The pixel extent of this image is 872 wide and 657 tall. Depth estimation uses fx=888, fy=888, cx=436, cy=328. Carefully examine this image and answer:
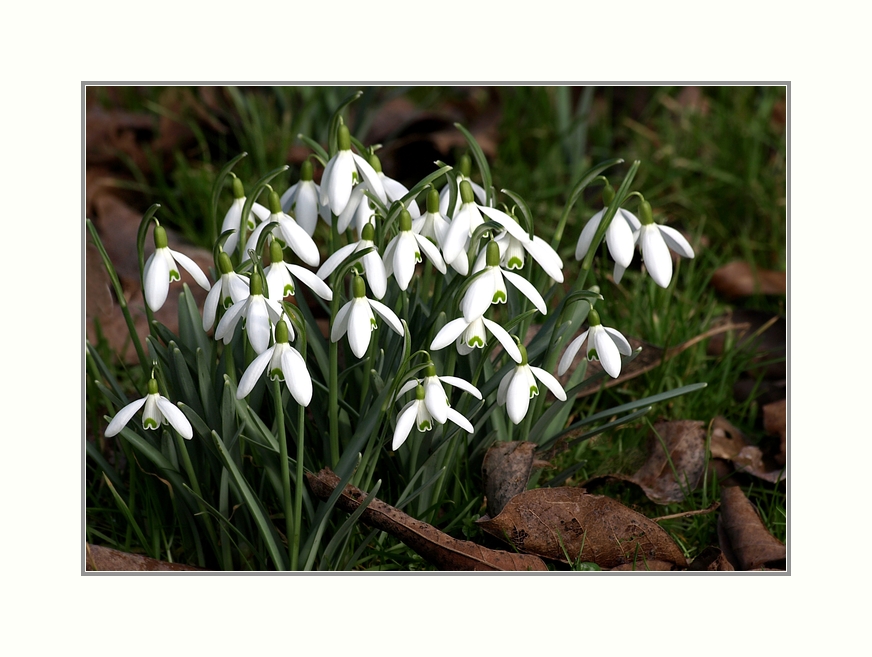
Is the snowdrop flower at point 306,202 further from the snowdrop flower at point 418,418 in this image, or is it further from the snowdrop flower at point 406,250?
the snowdrop flower at point 418,418

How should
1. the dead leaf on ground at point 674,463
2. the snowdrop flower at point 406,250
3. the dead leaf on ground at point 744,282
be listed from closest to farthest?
the snowdrop flower at point 406,250 → the dead leaf on ground at point 674,463 → the dead leaf on ground at point 744,282

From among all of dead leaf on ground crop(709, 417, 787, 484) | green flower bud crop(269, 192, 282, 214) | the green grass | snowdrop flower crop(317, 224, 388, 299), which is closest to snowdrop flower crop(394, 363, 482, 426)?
snowdrop flower crop(317, 224, 388, 299)

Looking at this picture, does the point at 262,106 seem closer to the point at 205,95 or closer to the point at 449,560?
the point at 205,95

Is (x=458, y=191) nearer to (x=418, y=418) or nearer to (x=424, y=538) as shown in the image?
(x=418, y=418)

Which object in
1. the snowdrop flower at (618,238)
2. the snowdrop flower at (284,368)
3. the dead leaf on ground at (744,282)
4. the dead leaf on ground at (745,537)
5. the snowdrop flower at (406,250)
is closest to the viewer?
the snowdrop flower at (284,368)

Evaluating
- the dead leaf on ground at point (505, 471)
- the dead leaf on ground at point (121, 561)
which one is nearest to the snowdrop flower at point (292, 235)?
the dead leaf on ground at point (505, 471)

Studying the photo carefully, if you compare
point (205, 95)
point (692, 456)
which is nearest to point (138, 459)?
point (692, 456)

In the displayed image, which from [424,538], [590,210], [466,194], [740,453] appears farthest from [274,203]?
[590,210]
